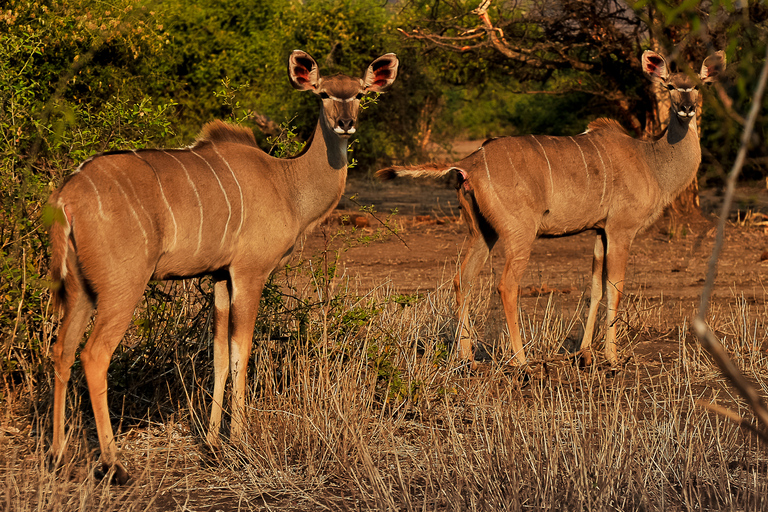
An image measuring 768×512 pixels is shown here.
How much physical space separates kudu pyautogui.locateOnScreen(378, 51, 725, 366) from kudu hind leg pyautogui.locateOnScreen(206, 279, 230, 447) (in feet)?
4.51

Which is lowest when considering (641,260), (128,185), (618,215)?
(641,260)

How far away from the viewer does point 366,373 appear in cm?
386

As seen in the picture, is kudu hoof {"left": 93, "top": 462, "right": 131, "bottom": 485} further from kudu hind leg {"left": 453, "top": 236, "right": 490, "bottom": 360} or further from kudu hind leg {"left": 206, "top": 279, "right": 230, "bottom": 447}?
kudu hind leg {"left": 453, "top": 236, "right": 490, "bottom": 360}

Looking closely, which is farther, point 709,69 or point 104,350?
point 709,69

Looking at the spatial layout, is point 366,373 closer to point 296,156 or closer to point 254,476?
point 254,476

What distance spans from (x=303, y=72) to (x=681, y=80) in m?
2.52

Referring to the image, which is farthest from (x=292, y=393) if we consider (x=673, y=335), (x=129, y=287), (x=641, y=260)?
(x=641, y=260)

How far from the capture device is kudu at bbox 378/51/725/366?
197 inches

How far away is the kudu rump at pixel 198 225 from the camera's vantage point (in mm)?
3123

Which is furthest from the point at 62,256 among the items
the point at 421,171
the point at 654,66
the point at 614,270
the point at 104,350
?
the point at 654,66

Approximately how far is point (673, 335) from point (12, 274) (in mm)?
4109

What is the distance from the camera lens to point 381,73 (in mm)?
4105

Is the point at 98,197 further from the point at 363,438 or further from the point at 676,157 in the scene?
the point at 676,157

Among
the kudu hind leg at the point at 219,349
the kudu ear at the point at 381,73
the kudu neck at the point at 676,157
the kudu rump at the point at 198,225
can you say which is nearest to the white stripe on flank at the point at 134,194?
the kudu rump at the point at 198,225
